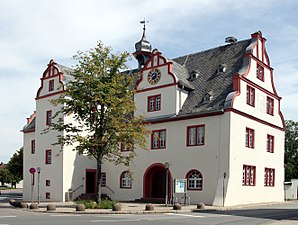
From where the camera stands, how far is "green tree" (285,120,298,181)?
233 ft

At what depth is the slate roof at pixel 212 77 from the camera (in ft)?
116

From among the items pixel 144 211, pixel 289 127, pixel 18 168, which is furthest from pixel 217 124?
pixel 289 127

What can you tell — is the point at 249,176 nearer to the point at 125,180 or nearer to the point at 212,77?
A: the point at 212,77

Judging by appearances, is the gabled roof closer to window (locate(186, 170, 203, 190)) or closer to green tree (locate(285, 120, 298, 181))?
window (locate(186, 170, 203, 190))

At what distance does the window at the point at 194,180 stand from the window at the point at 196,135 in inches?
87.2

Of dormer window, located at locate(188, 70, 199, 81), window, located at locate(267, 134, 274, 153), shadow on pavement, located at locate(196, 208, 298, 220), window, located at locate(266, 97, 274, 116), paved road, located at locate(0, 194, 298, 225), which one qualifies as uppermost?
dormer window, located at locate(188, 70, 199, 81)

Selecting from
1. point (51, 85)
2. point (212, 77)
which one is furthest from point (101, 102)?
point (51, 85)

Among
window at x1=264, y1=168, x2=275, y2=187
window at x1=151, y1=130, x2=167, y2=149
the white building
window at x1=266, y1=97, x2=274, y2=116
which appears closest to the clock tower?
the white building

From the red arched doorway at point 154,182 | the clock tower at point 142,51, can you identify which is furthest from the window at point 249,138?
the clock tower at point 142,51

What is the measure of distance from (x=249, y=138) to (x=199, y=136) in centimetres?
404

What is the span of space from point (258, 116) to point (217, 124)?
5.12 metres

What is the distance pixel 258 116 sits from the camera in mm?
37500

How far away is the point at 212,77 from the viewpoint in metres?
38.0

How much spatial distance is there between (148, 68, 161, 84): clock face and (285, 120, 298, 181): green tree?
3804 centimetres
